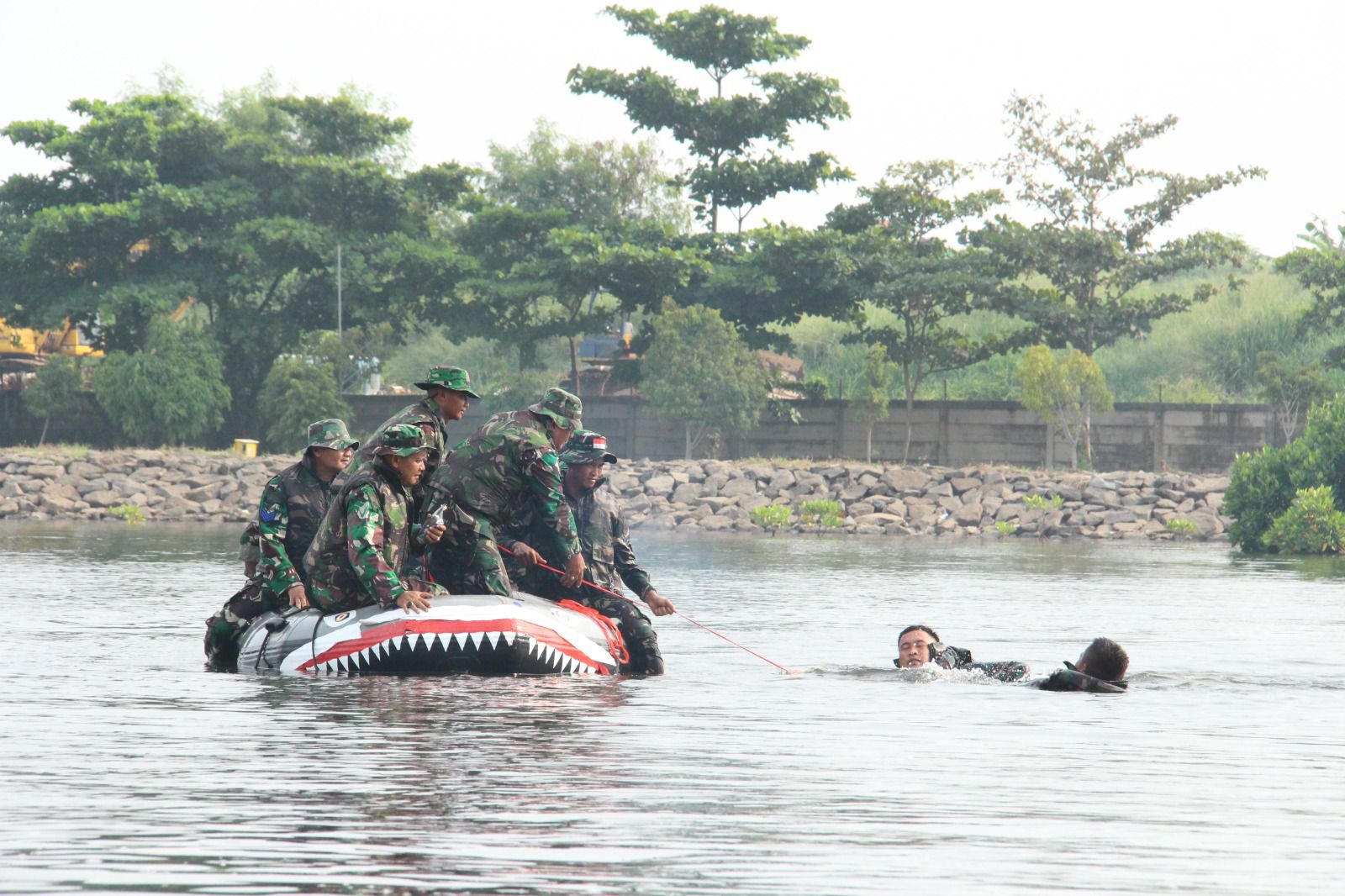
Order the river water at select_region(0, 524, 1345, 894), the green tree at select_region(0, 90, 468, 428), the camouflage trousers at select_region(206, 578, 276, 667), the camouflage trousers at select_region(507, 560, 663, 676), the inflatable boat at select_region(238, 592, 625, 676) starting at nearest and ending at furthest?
the river water at select_region(0, 524, 1345, 894)
the inflatable boat at select_region(238, 592, 625, 676)
the camouflage trousers at select_region(507, 560, 663, 676)
the camouflage trousers at select_region(206, 578, 276, 667)
the green tree at select_region(0, 90, 468, 428)

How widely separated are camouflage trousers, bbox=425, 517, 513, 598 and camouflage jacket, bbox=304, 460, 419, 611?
406mm

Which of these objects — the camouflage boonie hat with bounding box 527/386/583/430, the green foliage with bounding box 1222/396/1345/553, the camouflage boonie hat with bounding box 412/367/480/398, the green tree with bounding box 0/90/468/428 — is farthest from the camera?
the green tree with bounding box 0/90/468/428

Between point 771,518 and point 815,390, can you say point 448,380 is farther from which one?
point 815,390

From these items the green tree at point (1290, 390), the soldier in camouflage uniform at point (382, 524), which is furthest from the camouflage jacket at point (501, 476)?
the green tree at point (1290, 390)

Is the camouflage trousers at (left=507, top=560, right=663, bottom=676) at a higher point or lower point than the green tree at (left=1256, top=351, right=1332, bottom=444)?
lower

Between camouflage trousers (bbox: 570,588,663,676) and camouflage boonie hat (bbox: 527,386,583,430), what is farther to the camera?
camouflage trousers (bbox: 570,588,663,676)

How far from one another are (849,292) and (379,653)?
34215 millimetres

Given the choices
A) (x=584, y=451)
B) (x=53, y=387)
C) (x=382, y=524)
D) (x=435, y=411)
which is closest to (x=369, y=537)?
(x=382, y=524)

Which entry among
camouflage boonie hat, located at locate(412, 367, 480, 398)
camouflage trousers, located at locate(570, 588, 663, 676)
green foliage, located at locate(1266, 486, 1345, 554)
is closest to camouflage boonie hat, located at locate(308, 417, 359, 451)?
camouflage boonie hat, located at locate(412, 367, 480, 398)

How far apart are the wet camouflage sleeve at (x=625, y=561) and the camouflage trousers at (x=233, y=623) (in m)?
2.63

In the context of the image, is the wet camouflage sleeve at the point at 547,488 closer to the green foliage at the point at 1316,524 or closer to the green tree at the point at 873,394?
the green foliage at the point at 1316,524

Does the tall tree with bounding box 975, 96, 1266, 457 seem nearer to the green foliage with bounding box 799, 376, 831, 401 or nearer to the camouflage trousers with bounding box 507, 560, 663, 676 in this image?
the green foliage with bounding box 799, 376, 831, 401

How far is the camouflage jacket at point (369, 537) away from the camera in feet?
44.5

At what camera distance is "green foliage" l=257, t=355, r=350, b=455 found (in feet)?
157
